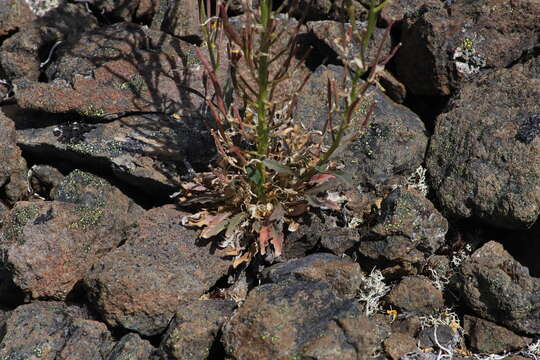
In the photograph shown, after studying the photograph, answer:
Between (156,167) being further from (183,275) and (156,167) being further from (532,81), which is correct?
(532,81)

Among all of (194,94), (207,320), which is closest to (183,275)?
(207,320)

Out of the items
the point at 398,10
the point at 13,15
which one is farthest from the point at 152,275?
the point at 398,10

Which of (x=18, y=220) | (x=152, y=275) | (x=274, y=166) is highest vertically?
(x=274, y=166)

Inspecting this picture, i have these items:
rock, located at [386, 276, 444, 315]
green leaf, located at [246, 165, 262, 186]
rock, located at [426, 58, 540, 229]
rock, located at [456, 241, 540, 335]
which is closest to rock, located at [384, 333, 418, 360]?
rock, located at [386, 276, 444, 315]

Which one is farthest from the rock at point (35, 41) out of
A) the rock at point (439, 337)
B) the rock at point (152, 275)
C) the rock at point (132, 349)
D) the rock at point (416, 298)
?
the rock at point (439, 337)

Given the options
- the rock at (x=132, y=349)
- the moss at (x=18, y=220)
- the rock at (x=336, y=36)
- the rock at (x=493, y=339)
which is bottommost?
the rock at (x=132, y=349)

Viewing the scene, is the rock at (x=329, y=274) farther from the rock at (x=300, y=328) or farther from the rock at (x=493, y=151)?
the rock at (x=493, y=151)

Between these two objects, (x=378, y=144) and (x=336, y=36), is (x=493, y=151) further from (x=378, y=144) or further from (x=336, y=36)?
(x=336, y=36)
